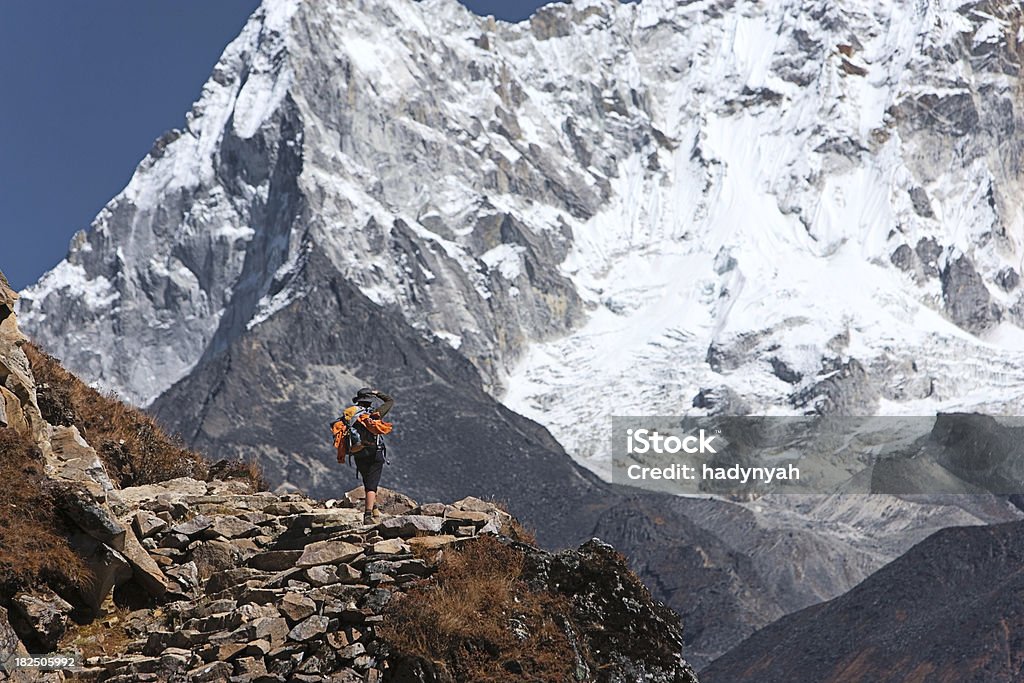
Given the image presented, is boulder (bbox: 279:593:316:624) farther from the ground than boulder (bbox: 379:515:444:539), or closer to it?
closer to it

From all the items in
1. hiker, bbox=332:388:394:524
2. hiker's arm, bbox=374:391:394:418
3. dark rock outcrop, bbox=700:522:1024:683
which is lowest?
dark rock outcrop, bbox=700:522:1024:683

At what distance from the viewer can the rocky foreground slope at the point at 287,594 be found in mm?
20781

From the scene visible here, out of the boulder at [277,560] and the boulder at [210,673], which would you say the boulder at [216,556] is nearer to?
the boulder at [277,560]

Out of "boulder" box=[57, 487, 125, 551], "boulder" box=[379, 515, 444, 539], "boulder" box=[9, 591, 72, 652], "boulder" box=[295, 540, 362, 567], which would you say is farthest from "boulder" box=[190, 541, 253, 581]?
"boulder" box=[9, 591, 72, 652]

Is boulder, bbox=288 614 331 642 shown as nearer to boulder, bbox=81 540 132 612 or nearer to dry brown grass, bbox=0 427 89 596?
boulder, bbox=81 540 132 612

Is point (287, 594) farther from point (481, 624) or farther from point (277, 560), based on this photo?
point (481, 624)

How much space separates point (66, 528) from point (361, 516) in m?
4.23

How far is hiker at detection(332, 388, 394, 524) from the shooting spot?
1003 inches

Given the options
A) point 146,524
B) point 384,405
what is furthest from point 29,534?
point 384,405

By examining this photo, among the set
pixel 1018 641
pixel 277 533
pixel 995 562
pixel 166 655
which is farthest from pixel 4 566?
pixel 995 562

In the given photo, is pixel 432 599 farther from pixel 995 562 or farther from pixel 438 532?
pixel 995 562

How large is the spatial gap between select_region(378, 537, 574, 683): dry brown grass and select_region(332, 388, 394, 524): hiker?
3129 mm

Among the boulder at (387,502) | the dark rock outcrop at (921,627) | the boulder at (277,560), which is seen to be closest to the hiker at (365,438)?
the boulder at (387,502)

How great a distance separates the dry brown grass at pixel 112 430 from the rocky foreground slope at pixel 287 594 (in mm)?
3121
